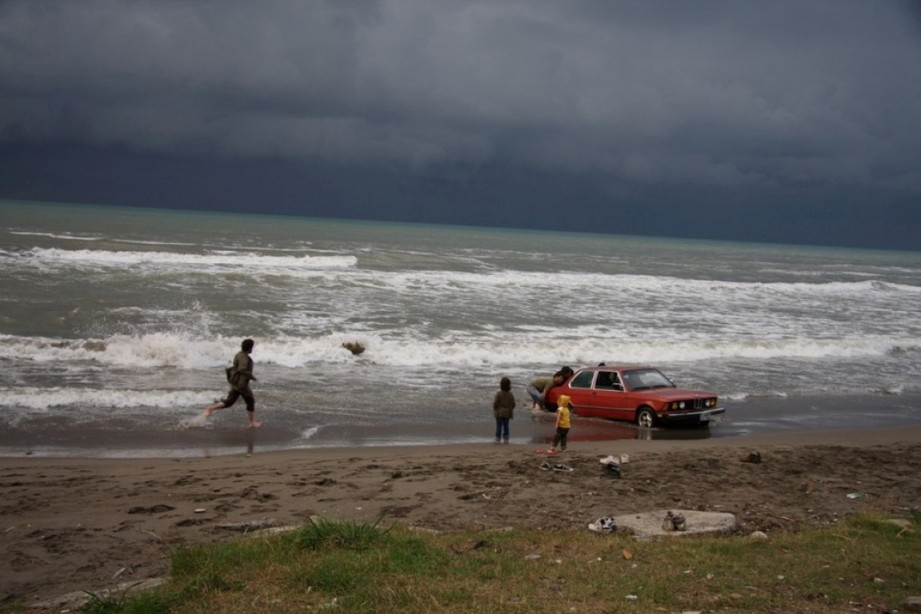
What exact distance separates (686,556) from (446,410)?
35.9 ft

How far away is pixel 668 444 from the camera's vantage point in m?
15.6

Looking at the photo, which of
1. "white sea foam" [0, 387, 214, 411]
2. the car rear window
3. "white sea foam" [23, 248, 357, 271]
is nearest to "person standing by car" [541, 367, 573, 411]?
the car rear window

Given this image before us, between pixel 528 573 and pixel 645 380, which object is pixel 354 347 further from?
pixel 528 573

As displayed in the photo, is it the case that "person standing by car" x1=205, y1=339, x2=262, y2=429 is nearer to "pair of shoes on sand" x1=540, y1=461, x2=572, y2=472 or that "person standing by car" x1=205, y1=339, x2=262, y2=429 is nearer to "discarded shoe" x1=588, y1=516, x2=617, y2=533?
"pair of shoes on sand" x1=540, y1=461, x2=572, y2=472

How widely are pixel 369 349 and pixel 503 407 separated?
32.7ft

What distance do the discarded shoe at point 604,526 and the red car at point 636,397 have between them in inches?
327

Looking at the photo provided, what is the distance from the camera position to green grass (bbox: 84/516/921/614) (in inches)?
242

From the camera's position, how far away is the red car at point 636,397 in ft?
56.2

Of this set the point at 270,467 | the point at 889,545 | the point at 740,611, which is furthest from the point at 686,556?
the point at 270,467

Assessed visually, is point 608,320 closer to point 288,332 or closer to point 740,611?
point 288,332

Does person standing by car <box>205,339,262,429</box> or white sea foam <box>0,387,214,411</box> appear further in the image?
white sea foam <box>0,387,214,411</box>

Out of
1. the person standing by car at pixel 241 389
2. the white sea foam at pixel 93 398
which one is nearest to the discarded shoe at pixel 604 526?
the person standing by car at pixel 241 389

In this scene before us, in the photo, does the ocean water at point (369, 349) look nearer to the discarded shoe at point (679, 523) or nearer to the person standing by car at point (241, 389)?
the person standing by car at point (241, 389)

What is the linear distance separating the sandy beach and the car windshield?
3943 millimetres
